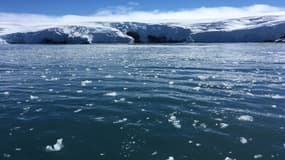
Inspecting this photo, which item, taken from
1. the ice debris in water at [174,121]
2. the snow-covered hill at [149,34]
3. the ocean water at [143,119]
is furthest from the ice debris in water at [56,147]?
the snow-covered hill at [149,34]

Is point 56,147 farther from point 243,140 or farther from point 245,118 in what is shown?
point 245,118

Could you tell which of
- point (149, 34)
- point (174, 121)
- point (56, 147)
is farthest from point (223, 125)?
point (149, 34)

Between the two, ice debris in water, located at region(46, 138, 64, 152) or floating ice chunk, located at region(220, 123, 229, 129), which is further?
floating ice chunk, located at region(220, 123, 229, 129)

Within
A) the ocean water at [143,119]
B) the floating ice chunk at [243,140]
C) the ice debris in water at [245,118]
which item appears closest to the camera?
the ocean water at [143,119]

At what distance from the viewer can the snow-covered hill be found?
84312 millimetres

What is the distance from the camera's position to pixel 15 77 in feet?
67.3

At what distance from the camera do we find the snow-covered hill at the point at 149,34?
84.3 meters

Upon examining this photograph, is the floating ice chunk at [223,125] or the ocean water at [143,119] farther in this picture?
the floating ice chunk at [223,125]

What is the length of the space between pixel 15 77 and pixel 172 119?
40.9 feet

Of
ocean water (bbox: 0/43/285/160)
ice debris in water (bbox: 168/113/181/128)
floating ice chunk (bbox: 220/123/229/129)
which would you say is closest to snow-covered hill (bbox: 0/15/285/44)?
ocean water (bbox: 0/43/285/160)

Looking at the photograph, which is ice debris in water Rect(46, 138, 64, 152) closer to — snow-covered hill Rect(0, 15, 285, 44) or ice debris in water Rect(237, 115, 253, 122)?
ice debris in water Rect(237, 115, 253, 122)

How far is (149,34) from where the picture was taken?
9394 centimetres

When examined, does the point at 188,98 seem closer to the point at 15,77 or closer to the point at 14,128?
the point at 14,128

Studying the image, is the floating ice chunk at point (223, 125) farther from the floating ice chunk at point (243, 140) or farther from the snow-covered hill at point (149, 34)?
the snow-covered hill at point (149, 34)
